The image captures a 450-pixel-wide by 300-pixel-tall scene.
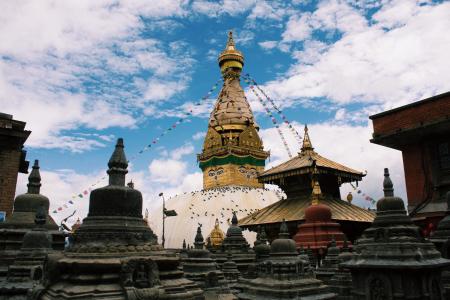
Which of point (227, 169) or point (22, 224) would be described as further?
point (227, 169)

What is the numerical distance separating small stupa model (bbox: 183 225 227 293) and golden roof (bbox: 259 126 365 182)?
38.2 ft

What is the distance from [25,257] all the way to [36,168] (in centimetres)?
295

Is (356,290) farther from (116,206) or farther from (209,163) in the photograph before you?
(209,163)

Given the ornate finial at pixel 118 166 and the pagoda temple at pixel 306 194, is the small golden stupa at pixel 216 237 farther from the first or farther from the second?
the ornate finial at pixel 118 166

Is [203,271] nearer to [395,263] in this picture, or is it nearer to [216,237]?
[395,263]

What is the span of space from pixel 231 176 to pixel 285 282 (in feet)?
99.3

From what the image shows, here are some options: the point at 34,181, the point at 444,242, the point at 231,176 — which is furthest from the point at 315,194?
the point at 231,176

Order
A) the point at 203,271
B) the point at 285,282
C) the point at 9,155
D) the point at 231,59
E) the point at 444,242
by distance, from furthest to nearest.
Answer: the point at 231,59 < the point at 9,155 < the point at 203,271 < the point at 444,242 < the point at 285,282

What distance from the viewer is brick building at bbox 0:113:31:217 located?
13781 millimetres

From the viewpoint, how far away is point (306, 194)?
76.9ft

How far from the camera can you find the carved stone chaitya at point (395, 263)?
798 cm

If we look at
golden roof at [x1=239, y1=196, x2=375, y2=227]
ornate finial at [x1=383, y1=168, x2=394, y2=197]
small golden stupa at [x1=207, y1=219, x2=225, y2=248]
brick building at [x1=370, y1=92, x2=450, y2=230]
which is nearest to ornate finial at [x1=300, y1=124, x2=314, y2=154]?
golden roof at [x1=239, y1=196, x2=375, y2=227]

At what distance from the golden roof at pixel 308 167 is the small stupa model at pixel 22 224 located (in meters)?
15.2

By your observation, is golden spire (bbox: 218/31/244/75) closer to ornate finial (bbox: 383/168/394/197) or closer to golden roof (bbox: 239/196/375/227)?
golden roof (bbox: 239/196/375/227)
